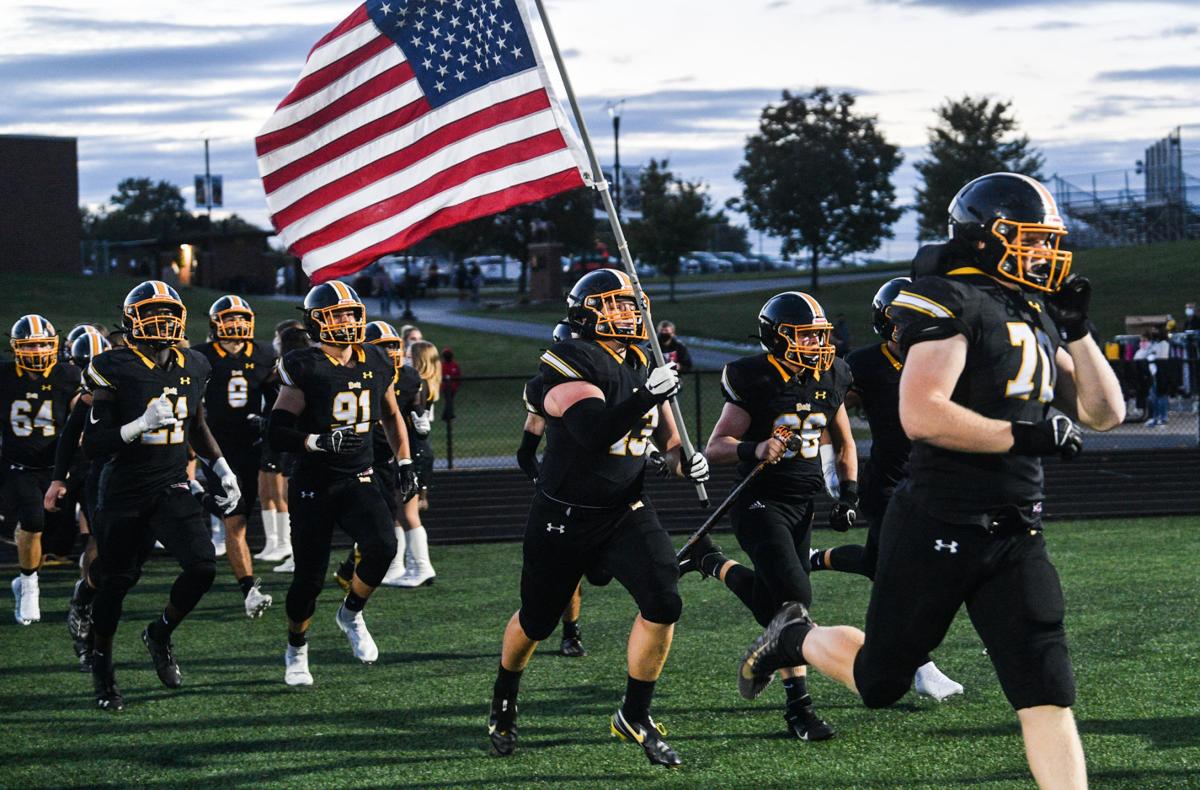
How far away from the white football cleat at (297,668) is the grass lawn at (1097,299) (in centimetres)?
2560

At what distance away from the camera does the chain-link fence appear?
19.5 meters

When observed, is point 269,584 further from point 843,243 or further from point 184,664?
point 843,243

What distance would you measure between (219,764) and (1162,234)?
54.5 metres

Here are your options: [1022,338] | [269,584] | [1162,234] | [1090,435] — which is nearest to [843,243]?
[1162,234]

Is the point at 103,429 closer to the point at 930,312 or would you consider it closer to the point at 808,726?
the point at 808,726

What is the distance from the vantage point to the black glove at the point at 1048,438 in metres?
4.25

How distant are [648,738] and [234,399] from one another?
618 cm

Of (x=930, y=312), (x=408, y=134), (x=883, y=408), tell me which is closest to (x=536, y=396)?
(x=883, y=408)

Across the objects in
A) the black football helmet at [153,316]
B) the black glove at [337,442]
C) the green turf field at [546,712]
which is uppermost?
the black football helmet at [153,316]

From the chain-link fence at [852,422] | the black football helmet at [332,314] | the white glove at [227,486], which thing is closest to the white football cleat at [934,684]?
the black football helmet at [332,314]

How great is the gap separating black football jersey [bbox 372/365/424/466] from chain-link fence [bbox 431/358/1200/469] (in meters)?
6.68

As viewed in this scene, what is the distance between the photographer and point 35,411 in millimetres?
10398

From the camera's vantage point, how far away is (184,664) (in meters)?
8.66

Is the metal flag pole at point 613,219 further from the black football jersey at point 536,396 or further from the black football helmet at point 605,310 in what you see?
the black football jersey at point 536,396
